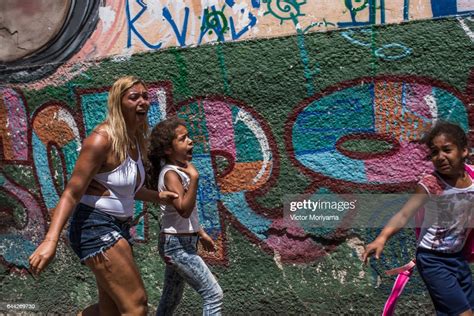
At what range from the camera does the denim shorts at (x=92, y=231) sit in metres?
3.54

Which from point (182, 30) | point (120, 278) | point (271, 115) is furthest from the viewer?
point (182, 30)

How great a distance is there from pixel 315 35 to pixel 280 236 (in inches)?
61.2

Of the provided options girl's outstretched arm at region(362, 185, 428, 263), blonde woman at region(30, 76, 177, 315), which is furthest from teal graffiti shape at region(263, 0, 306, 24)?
girl's outstretched arm at region(362, 185, 428, 263)

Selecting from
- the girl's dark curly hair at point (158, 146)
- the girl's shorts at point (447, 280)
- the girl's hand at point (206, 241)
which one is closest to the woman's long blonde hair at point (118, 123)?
the girl's dark curly hair at point (158, 146)

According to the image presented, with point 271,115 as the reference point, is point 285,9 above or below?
above

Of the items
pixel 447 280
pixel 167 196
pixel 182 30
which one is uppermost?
pixel 182 30

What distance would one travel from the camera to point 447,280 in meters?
3.53

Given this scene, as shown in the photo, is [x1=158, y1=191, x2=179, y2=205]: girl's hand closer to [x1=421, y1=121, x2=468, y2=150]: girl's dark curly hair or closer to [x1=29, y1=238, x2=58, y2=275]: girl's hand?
[x1=29, y1=238, x2=58, y2=275]: girl's hand

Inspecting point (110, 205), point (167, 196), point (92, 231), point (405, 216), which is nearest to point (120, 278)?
point (92, 231)

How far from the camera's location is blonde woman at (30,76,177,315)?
11.4ft

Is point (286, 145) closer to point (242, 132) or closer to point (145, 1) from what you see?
point (242, 132)

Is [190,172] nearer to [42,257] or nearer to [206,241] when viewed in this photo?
[206,241]

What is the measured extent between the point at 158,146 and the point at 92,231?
0.77 metres

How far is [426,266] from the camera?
142 inches
